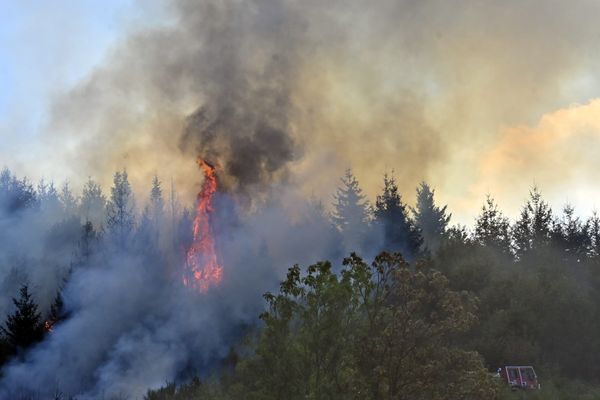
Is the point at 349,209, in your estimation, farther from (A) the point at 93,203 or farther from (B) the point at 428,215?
(A) the point at 93,203

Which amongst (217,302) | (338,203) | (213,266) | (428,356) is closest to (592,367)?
(428,356)

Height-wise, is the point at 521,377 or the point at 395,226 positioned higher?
the point at 395,226

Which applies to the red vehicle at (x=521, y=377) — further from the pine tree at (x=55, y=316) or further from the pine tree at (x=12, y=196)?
the pine tree at (x=12, y=196)

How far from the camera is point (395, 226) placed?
48156 mm

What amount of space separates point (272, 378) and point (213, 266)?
32.1m

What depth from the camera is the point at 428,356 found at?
34.7 ft

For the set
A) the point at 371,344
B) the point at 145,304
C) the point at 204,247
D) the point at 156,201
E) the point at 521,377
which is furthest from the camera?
the point at 156,201

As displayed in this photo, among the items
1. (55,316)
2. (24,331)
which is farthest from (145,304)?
(24,331)

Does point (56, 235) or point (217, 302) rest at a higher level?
point (56, 235)

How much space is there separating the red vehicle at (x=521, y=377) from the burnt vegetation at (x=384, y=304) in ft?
2.66

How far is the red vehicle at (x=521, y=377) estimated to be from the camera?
81.9 ft

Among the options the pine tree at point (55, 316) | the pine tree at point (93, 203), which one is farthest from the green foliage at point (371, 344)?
the pine tree at point (93, 203)

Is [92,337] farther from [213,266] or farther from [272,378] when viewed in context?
[272,378]

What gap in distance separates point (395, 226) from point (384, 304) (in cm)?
3502
